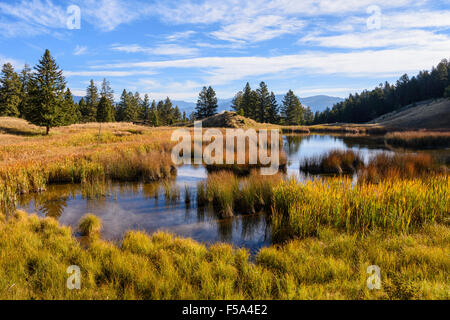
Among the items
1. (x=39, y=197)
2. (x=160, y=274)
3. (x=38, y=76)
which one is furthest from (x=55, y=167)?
(x=38, y=76)

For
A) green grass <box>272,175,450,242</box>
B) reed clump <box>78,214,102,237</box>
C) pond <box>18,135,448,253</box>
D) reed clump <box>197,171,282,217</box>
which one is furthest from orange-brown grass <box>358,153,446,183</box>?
reed clump <box>78,214,102,237</box>

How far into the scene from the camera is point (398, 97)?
91750 millimetres

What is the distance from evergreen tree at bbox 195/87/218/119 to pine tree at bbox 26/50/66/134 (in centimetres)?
4891

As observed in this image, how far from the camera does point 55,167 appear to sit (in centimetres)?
1184

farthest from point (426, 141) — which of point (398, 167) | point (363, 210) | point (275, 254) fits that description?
point (275, 254)

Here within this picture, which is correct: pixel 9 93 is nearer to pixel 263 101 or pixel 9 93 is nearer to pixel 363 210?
pixel 263 101

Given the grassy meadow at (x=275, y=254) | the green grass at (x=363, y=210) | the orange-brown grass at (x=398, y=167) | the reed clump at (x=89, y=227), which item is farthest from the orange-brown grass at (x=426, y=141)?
the reed clump at (x=89, y=227)

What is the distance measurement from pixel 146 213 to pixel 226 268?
481 centimetres

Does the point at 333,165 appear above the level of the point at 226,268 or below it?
above

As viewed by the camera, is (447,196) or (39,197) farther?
(39,197)

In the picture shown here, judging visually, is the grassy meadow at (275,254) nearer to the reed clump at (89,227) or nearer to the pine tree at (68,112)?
the reed clump at (89,227)

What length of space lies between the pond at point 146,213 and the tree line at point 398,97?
3899 inches
